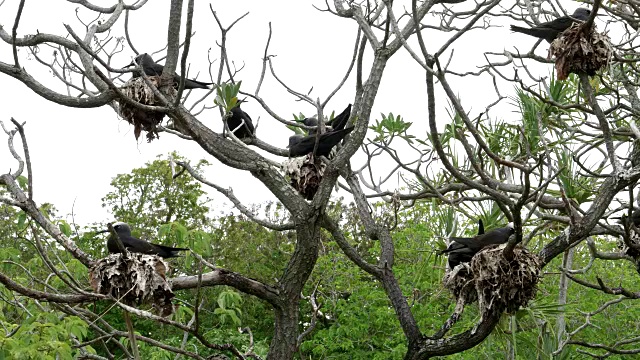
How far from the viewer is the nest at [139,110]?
18.6ft

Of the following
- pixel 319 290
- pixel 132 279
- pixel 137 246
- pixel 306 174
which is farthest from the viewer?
pixel 319 290

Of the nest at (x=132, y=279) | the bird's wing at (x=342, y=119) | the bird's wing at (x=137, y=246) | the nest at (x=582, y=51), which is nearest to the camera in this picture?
the nest at (x=132, y=279)

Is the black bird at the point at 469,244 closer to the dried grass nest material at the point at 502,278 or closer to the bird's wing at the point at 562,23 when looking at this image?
the dried grass nest material at the point at 502,278

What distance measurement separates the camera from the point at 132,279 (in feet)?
16.4

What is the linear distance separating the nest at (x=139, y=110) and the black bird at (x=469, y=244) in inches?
93.7

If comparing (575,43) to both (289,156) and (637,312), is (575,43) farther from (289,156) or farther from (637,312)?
(637,312)

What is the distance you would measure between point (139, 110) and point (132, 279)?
4.38 ft

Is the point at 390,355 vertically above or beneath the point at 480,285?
above

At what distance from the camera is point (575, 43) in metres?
5.56

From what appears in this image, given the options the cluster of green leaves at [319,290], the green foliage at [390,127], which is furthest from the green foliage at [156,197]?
the green foliage at [390,127]

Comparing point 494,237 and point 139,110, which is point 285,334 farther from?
point 139,110

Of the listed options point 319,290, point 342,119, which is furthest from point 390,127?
point 319,290

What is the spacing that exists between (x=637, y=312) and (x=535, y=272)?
32.3 ft

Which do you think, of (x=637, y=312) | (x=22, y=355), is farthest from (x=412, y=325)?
(x=637, y=312)
